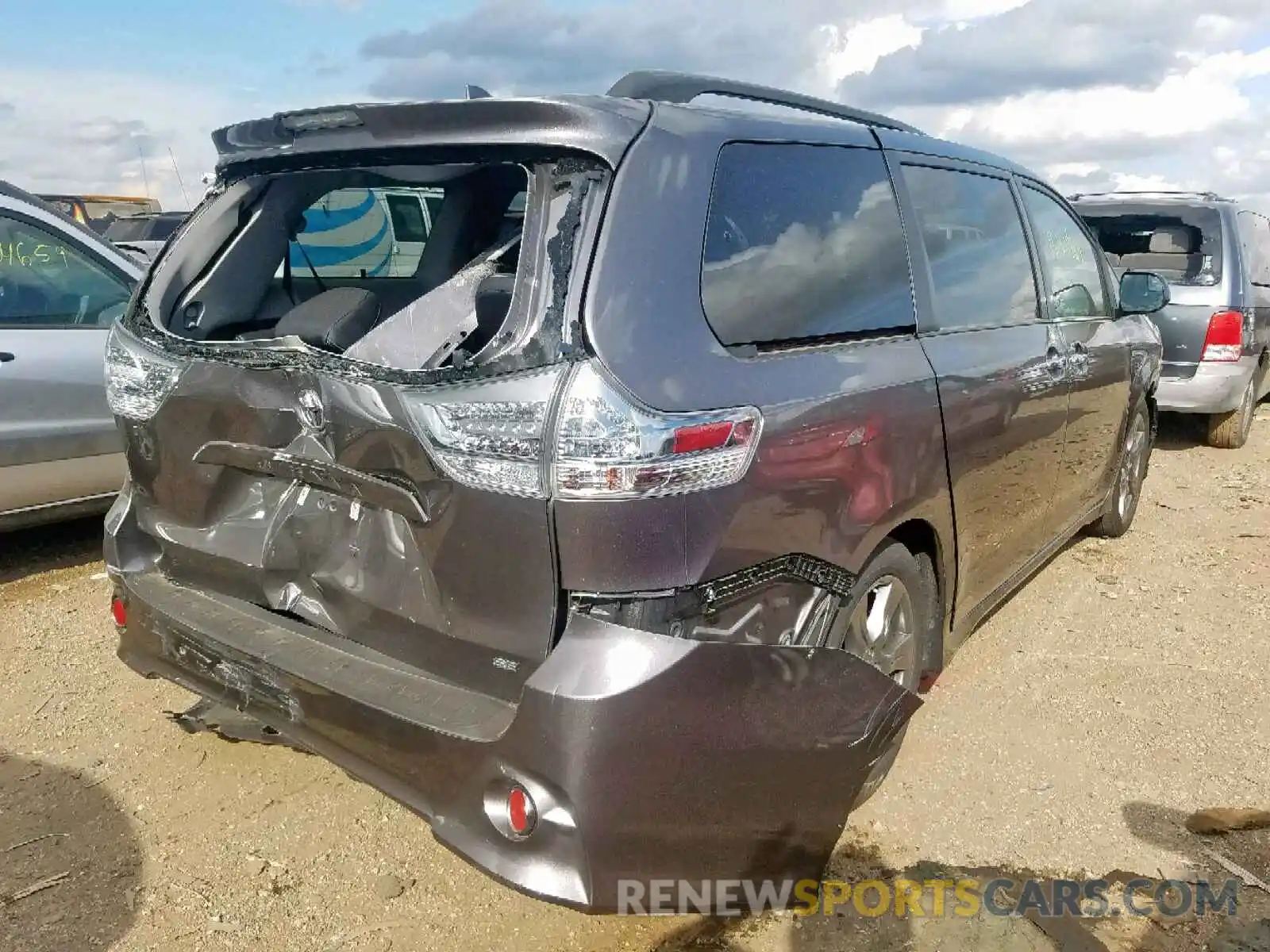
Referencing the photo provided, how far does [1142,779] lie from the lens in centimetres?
312

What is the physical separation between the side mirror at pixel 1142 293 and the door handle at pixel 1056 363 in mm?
1044

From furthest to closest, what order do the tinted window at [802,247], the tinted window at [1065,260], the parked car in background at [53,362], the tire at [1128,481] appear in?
the tire at [1128,481] < the parked car in background at [53,362] < the tinted window at [1065,260] < the tinted window at [802,247]

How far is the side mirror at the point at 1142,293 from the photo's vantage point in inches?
176

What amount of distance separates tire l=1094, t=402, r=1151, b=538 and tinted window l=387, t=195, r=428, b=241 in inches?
135

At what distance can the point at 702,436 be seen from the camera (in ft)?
6.51

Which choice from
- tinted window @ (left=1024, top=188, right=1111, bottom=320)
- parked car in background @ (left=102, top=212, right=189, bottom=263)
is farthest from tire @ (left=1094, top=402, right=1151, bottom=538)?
parked car in background @ (left=102, top=212, right=189, bottom=263)

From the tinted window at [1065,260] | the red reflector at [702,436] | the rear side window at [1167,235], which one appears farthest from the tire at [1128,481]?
the red reflector at [702,436]

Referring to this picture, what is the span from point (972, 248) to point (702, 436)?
1755 mm

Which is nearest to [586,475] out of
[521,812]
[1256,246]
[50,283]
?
[521,812]

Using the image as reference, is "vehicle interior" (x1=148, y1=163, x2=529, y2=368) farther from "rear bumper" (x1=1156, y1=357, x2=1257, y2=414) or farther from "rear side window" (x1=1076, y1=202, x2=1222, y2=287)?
"rear bumper" (x1=1156, y1=357, x2=1257, y2=414)

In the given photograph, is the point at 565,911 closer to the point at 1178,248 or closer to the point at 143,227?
the point at 1178,248

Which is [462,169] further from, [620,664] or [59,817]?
[59,817]

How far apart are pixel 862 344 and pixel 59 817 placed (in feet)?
8.31

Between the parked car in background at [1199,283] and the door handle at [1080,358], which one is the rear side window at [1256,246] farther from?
the door handle at [1080,358]
